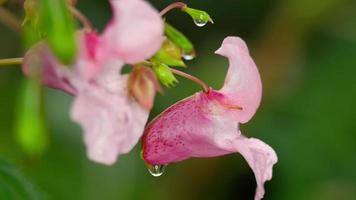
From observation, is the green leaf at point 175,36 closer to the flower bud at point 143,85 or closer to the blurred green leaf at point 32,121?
the flower bud at point 143,85

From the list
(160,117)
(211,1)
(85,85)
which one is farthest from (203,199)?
(85,85)

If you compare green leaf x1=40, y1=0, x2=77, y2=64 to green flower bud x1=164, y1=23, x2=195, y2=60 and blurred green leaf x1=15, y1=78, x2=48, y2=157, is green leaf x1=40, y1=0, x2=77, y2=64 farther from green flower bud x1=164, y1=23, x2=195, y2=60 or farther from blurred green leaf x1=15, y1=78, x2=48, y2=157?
green flower bud x1=164, y1=23, x2=195, y2=60

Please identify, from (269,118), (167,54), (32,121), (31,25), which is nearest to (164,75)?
(167,54)

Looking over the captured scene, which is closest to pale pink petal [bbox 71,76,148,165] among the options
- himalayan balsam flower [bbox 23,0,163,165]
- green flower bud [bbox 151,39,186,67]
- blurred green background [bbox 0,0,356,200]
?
himalayan balsam flower [bbox 23,0,163,165]

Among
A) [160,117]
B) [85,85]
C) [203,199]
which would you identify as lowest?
[203,199]

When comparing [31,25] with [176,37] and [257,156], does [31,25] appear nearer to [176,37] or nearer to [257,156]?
[176,37]

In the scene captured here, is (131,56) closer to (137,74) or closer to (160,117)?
(137,74)
